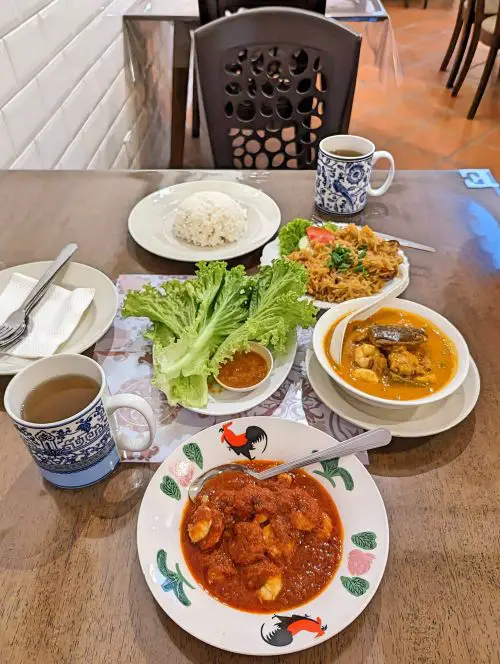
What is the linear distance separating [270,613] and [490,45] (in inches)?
186

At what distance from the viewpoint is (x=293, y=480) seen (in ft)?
2.60

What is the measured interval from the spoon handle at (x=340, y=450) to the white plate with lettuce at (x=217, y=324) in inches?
5.6

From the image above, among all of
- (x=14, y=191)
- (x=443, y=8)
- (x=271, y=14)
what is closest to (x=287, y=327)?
(x=14, y=191)

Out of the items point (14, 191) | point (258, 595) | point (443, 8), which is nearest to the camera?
point (258, 595)

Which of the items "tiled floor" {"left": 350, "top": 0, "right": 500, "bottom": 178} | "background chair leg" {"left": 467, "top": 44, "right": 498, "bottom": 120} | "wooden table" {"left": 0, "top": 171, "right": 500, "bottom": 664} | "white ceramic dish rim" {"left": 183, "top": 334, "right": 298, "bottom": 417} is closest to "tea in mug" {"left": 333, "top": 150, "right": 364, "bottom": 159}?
"wooden table" {"left": 0, "top": 171, "right": 500, "bottom": 664}

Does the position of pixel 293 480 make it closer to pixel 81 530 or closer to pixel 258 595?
pixel 258 595

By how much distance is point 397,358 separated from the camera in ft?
3.05

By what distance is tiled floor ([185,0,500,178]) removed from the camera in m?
3.79

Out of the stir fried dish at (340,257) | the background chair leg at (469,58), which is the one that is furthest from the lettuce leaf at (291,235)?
the background chair leg at (469,58)

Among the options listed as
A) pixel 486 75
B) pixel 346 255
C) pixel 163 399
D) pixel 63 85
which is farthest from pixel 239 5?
pixel 486 75

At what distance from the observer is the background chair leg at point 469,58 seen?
4.28 meters

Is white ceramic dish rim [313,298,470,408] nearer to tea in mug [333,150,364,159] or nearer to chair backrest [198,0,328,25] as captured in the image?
tea in mug [333,150,364,159]

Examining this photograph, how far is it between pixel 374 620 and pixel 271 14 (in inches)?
69.5

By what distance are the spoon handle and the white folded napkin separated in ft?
1.61
